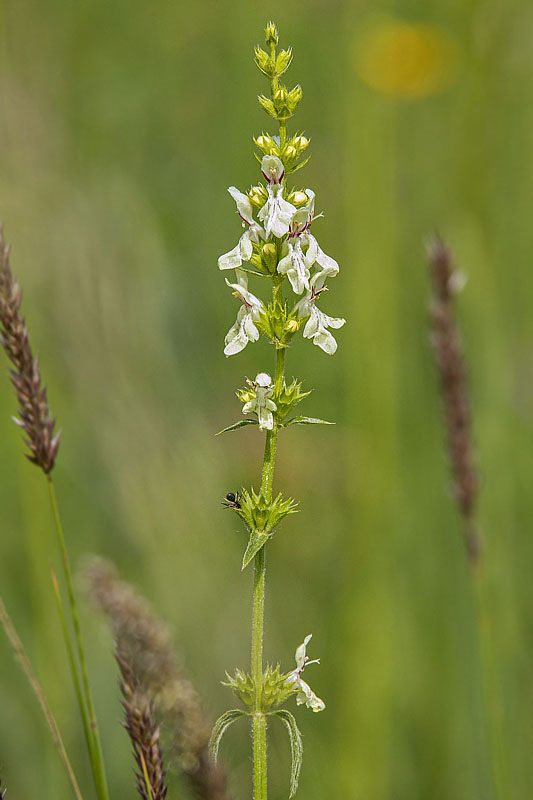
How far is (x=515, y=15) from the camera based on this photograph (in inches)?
179

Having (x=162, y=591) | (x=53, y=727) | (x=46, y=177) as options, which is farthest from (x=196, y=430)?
(x=53, y=727)

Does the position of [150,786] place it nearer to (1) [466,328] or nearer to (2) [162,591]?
(2) [162,591]

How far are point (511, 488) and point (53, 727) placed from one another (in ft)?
10.0

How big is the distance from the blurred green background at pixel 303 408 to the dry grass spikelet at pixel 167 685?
80cm

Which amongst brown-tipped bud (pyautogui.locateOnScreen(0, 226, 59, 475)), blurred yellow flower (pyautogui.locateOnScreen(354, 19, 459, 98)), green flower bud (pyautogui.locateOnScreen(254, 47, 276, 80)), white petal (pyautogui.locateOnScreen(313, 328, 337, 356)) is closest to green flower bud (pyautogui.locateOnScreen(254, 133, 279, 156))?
green flower bud (pyautogui.locateOnScreen(254, 47, 276, 80))

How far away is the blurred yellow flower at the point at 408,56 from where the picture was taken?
5.19 meters

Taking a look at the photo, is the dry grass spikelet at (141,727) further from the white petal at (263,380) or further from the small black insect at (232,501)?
the white petal at (263,380)

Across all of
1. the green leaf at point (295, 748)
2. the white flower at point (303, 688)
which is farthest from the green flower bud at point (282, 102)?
the green leaf at point (295, 748)

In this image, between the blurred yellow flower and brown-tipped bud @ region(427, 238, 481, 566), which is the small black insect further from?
the blurred yellow flower

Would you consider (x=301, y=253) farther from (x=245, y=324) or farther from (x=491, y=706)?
(x=491, y=706)

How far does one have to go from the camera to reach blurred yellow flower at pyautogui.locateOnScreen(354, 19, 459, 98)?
519 cm

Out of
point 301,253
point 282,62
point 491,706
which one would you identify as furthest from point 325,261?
point 491,706

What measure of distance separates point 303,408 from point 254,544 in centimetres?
333

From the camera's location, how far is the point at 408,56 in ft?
18.0
